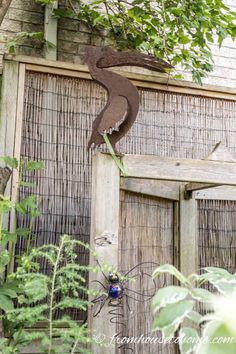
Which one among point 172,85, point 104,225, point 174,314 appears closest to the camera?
point 174,314

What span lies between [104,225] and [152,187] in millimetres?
632

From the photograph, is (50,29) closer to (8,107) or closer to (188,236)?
(8,107)

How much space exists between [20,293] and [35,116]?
92cm

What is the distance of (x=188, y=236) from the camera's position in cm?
243

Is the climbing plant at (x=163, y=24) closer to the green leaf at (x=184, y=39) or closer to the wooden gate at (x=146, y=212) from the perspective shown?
the green leaf at (x=184, y=39)

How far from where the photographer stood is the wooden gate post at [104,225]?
5.63ft

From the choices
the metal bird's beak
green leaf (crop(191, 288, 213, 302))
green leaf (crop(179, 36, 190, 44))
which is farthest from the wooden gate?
green leaf (crop(191, 288, 213, 302))

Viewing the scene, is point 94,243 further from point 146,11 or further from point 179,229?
point 146,11

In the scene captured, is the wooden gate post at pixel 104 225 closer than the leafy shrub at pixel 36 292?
No

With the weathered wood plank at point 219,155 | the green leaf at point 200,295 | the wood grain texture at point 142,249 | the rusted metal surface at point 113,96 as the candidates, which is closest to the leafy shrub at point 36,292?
the wood grain texture at point 142,249

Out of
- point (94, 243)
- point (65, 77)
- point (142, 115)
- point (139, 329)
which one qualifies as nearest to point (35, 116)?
point (65, 77)

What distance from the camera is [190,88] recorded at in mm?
2607

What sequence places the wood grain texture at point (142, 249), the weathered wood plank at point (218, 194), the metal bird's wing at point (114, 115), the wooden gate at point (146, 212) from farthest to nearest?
1. the weathered wood plank at point (218, 194)
2. the wood grain texture at point (142, 249)
3. the metal bird's wing at point (114, 115)
4. the wooden gate at point (146, 212)

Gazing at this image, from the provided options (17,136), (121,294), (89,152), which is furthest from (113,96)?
(121,294)
